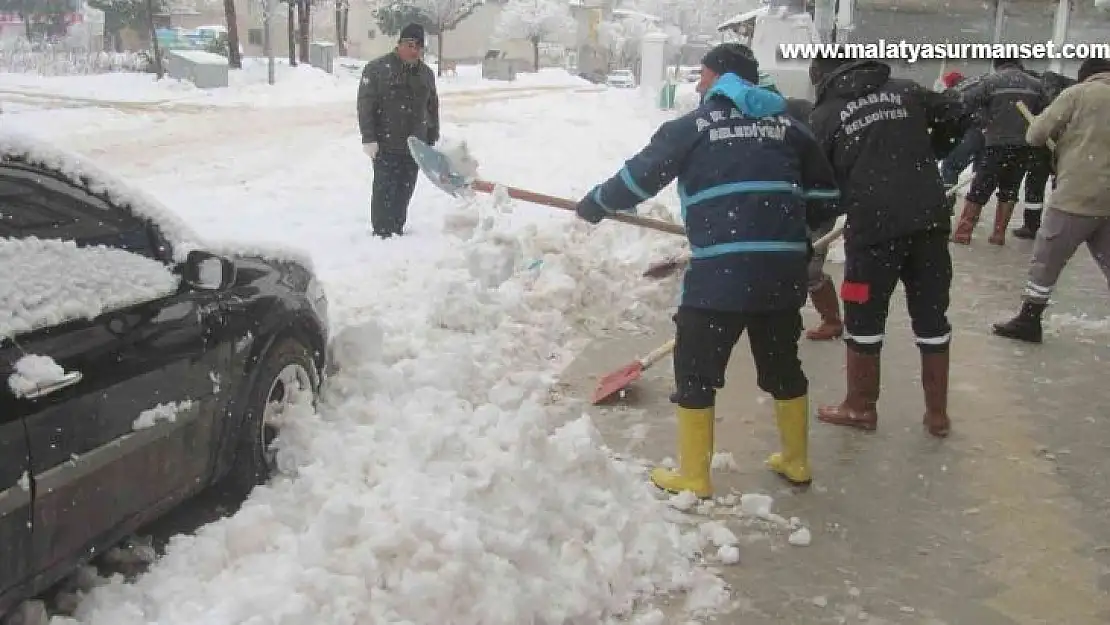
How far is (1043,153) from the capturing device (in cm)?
920

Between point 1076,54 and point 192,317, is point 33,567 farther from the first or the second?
point 1076,54

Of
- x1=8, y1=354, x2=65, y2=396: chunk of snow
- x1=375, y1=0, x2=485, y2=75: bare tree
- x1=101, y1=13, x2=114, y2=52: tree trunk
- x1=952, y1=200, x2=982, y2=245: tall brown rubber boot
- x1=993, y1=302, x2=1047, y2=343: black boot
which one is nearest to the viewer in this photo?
x1=8, y1=354, x2=65, y2=396: chunk of snow

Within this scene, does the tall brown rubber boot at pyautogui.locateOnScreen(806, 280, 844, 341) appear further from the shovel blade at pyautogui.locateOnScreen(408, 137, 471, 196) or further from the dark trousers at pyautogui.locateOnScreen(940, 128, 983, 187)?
the dark trousers at pyautogui.locateOnScreen(940, 128, 983, 187)

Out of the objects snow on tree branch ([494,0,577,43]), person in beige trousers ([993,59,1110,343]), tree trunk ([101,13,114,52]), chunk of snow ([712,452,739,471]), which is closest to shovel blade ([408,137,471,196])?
chunk of snow ([712,452,739,471])

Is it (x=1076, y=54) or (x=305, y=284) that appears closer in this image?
(x=305, y=284)

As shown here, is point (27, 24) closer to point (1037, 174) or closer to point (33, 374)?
point (1037, 174)

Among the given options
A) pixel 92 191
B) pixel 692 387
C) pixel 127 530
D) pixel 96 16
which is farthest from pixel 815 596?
pixel 96 16

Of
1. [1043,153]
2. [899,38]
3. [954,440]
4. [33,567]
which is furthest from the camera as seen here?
[899,38]

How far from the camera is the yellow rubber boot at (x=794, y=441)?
13.6 feet

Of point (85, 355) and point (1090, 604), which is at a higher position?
point (85, 355)

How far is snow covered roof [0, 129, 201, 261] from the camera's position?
2.84 m

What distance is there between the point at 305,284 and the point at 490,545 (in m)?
1.69

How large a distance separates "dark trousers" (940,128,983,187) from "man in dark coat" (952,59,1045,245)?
28.3 inches

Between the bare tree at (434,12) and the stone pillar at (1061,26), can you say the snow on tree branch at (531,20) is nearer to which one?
the bare tree at (434,12)
